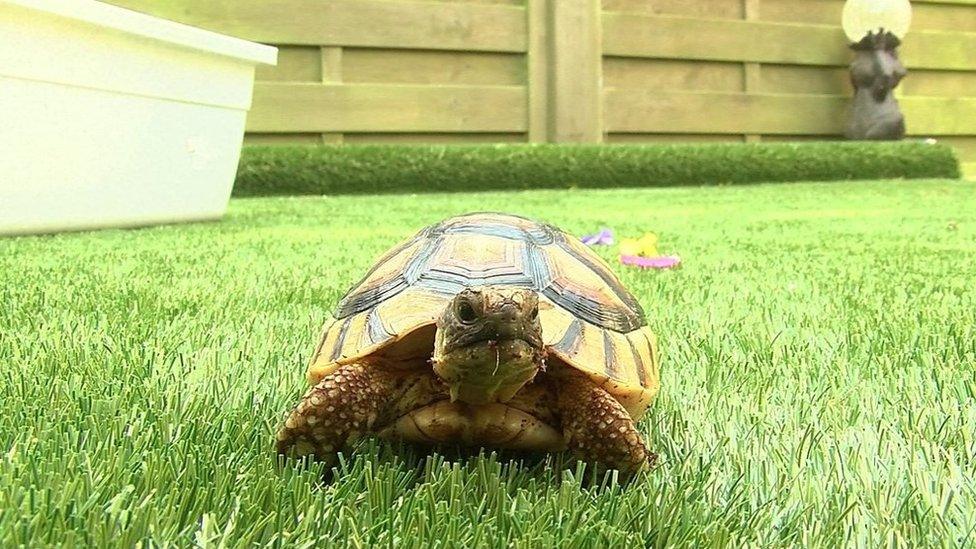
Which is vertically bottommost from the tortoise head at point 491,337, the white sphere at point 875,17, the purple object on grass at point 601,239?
the tortoise head at point 491,337

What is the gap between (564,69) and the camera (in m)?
5.92

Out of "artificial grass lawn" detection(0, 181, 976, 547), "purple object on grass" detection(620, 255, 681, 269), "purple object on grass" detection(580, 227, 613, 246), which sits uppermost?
"purple object on grass" detection(580, 227, 613, 246)

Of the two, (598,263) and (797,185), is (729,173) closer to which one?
(797,185)

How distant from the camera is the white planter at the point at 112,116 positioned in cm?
242

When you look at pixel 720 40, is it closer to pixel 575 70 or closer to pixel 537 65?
pixel 575 70

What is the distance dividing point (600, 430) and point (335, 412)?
244 mm

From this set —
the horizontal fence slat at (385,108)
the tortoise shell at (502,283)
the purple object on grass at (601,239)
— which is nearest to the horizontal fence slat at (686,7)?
the horizontal fence slat at (385,108)

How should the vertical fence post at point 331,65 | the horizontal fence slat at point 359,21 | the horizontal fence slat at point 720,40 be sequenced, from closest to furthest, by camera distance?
1. the horizontal fence slat at point 359,21
2. the vertical fence post at point 331,65
3. the horizontal fence slat at point 720,40

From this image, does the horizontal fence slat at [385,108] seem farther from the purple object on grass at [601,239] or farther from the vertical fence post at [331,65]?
the purple object on grass at [601,239]

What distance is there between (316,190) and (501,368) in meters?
4.48

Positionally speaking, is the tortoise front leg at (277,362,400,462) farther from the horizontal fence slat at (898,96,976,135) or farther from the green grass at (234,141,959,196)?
the horizontal fence slat at (898,96,976,135)

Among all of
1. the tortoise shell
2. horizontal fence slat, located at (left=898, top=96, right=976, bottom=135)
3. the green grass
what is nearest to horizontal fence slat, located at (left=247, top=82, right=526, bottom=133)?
the green grass

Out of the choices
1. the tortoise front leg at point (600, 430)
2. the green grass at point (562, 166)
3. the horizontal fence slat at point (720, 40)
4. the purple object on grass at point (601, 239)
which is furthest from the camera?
the horizontal fence slat at point (720, 40)

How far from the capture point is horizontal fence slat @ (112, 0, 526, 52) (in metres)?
5.20
